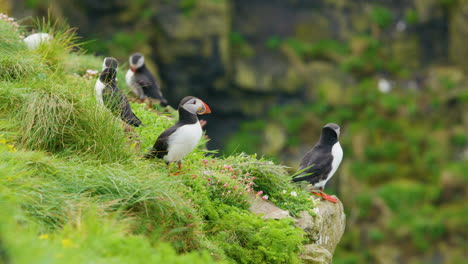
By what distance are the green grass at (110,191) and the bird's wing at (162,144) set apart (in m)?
0.08

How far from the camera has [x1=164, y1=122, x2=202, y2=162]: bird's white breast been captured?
4730 millimetres

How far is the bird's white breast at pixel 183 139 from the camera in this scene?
4730mm

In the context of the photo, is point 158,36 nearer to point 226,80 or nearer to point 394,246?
point 226,80

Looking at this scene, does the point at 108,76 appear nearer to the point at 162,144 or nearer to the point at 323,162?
the point at 162,144

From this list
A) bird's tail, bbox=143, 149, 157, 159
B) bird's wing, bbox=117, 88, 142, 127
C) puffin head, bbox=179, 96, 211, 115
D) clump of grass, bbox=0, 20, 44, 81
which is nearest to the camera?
puffin head, bbox=179, 96, 211, 115

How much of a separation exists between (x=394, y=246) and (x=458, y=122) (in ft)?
13.8

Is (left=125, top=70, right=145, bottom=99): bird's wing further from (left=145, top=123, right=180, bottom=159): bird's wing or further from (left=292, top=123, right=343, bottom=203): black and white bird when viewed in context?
(left=145, top=123, right=180, bottom=159): bird's wing

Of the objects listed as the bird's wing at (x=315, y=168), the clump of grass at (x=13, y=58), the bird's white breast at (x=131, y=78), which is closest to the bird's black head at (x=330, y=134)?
the bird's wing at (x=315, y=168)

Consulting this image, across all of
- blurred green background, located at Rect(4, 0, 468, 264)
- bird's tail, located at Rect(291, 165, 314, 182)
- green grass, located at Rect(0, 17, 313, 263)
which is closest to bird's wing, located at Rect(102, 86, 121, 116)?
green grass, located at Rect(0, 17, 313, 263)

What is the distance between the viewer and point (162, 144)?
4828 millimetres

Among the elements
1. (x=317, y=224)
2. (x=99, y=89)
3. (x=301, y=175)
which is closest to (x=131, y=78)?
(x=99, y=89)

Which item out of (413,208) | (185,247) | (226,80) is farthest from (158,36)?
(185,247)

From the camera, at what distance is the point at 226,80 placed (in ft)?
56.0

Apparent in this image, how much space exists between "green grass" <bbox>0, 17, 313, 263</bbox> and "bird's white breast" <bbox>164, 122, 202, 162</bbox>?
0.21m
